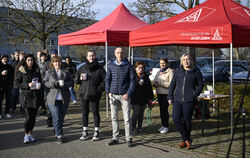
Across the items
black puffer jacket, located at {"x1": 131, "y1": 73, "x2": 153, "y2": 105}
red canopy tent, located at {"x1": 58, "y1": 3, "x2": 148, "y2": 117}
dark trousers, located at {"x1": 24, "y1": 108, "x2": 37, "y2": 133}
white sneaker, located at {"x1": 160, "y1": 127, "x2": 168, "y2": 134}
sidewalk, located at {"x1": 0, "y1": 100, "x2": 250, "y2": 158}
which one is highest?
red canopy tent, located at {"x1": 58, "y1": 3, "x2": 148, "y2": 117}

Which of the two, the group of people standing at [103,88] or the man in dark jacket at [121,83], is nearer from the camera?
the group of people standing at [103,88]

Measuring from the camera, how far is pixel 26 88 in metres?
6.19

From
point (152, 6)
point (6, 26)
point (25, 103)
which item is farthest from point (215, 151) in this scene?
point (6, 26)

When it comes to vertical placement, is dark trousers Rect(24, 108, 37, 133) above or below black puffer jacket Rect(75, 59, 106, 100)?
below

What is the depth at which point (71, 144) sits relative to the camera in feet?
20.4

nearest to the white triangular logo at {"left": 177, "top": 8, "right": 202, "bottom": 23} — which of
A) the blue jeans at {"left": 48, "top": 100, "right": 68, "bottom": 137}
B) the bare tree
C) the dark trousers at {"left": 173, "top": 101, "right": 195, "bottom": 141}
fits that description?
the dark trousers at {"left": 173, "top": 101, "right": 195, "bottom": 141}

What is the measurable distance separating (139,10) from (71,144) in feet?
45.7

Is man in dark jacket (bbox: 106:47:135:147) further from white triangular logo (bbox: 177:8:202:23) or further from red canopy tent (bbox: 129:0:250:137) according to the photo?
white triangular logo (bbox: 177:8:202:23)

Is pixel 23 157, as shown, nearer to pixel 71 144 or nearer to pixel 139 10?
pixel 71 144

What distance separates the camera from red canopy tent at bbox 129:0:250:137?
6367 millimetres

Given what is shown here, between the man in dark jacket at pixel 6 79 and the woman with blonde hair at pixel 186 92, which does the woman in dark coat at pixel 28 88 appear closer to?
the woman with blonde hair at pixel 186 92

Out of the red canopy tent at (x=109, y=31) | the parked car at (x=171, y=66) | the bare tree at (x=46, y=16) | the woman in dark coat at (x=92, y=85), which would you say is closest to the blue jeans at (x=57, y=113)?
the woman in dark coat at (x=92, y=85)

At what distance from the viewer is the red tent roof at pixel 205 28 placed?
6367 millimetres

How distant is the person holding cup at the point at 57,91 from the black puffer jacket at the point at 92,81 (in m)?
0.30
